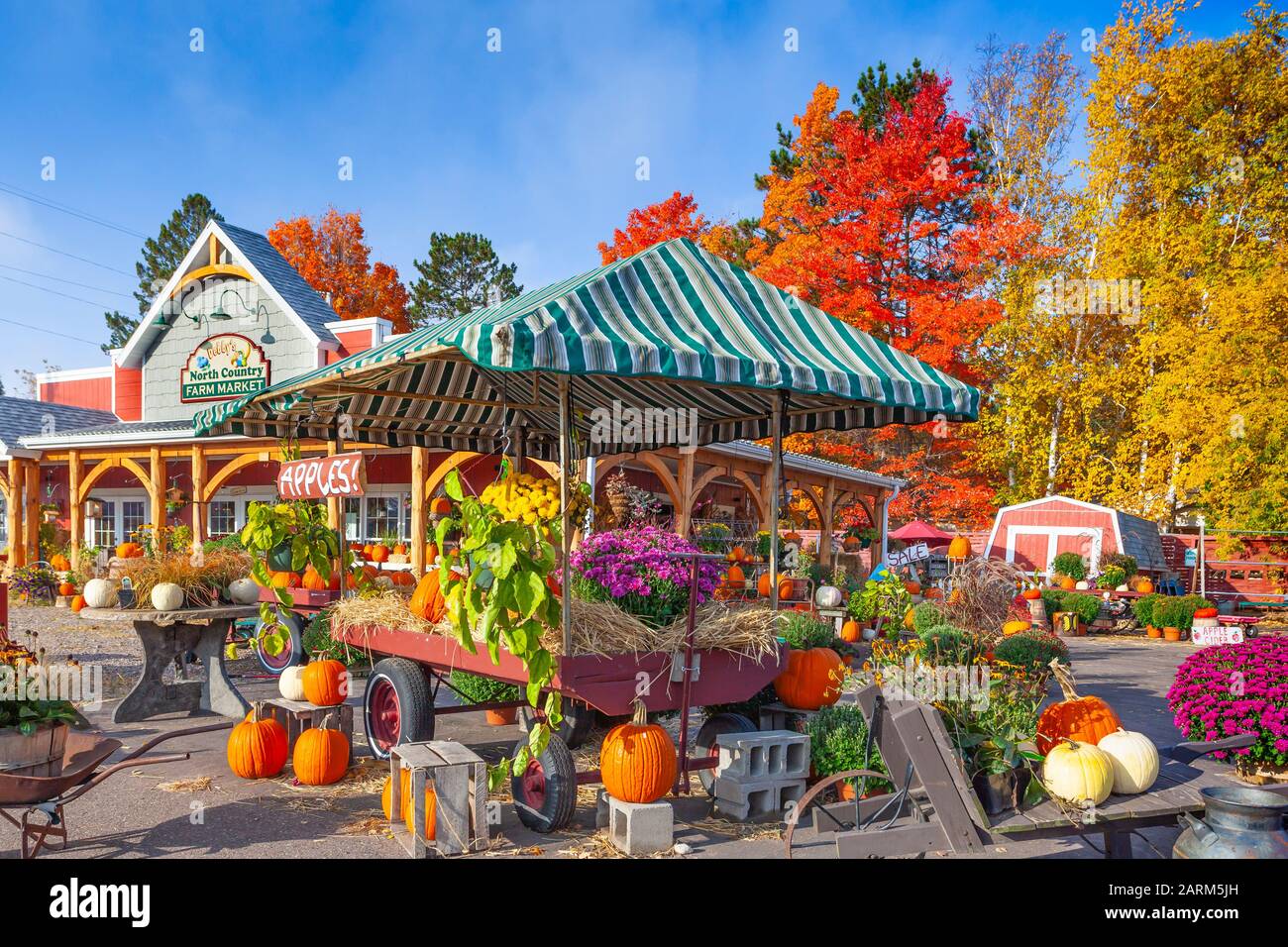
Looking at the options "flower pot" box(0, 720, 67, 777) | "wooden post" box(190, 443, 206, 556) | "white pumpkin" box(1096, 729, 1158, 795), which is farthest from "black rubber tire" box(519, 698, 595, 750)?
"wooden post" box(190, 443, 206, 556)

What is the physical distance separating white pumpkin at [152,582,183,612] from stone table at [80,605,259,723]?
83 millimetres

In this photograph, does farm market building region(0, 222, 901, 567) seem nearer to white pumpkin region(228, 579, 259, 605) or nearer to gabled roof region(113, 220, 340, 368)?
gabled roof region(113, 220, 340, 368)

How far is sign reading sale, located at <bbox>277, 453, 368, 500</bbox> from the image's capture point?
6715mm

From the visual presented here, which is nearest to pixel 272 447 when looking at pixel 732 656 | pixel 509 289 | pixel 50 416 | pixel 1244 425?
pixel 50 416

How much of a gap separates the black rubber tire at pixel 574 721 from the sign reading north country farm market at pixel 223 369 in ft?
44.9

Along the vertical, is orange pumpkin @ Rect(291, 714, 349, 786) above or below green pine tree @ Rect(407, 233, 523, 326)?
below

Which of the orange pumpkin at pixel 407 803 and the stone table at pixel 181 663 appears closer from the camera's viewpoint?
the orange pumpkin at pixel 407 803

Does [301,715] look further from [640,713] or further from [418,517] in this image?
[418,517]

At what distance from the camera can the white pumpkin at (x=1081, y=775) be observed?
432 centimetres

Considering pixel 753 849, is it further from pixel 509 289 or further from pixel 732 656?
pixel 509 289

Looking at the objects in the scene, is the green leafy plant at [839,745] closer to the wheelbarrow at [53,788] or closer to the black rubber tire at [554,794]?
the black rubber tire at [554,794]

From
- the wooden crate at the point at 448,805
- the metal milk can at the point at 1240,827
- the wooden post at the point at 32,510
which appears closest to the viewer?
the metal milk can at the point at 1240,827

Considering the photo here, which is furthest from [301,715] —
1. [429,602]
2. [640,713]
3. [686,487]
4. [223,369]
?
[223,369]

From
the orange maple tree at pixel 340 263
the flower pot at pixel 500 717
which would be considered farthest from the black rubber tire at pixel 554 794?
the orange maple tree at pixel 340 263
